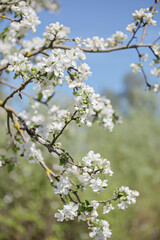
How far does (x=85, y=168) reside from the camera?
69.3 inches

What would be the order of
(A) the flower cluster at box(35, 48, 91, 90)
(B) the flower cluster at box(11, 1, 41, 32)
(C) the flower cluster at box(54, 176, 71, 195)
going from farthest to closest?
(B) the flower cluster at box(11, 1, 41, 32), (C) the flower cluster at box(54, 176, 71, 195), (A) the flower cluster at box(35, 48, 91, 90)

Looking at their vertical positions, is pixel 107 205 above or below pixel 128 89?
below

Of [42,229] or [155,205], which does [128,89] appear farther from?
[42,229]

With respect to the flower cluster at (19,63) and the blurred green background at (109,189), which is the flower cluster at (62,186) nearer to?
the flower cluster at (19,63)

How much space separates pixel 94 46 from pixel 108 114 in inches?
28.9

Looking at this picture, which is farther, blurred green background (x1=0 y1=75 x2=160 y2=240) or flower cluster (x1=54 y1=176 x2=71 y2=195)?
blurred green background (x1=0 y1=75 x2=160 y2=240)

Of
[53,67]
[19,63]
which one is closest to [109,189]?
[19,63]

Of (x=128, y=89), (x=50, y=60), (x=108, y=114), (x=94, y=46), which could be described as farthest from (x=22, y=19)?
(x=128, y=89)

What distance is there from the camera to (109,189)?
8.11m

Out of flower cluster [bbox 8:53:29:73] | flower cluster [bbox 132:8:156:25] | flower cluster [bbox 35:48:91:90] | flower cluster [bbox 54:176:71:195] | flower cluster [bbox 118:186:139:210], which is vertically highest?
flower cluster [bbox 132:8:156:25]

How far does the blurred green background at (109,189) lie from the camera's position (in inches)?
342

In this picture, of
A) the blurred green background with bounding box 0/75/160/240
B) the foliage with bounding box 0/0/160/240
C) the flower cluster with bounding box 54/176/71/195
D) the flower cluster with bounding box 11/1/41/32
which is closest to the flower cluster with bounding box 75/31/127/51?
the foliage with bounding box 0/0/160/240

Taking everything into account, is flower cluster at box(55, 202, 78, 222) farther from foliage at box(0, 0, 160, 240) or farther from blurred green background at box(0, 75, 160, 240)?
blurred green background at box(0, 75, 160, 240)

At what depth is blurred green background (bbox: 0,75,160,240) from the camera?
868cm
